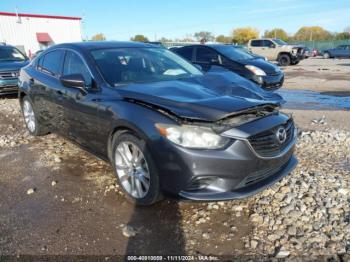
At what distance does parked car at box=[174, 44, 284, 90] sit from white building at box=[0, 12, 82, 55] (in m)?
27.2

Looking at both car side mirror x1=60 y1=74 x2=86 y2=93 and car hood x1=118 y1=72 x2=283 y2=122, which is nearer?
car hood x1=118 y1=72 x2=283 y2=122

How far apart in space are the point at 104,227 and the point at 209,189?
3.60 feet

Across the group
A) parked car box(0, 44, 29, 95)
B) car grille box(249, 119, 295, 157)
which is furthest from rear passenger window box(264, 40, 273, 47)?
car grille box(249, 119, 295, 157)

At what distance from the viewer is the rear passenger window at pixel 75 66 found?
13.4 ft

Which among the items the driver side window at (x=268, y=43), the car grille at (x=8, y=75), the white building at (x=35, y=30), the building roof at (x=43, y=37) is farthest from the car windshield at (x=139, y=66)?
the building roof at (x=43, y=37)

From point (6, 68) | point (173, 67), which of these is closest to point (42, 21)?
point (6, 68)

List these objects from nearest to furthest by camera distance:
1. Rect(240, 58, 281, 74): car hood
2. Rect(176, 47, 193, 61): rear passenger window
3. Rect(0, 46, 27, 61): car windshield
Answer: Rect(240, 58, 281, 74): car hood, Rect(176, 47, 193, 61): rear passenger window, Rect(0, 46, 27, 61): car windshield

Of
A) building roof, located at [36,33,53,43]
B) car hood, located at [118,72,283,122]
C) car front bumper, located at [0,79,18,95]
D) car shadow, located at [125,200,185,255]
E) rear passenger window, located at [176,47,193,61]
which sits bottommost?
building roof, located at [36,33,53,43]

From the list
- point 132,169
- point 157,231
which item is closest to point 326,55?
point 132,169

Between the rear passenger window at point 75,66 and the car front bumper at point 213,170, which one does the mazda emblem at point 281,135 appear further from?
the rear passenger window at point 75,66

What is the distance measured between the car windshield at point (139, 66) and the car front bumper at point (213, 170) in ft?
4.40

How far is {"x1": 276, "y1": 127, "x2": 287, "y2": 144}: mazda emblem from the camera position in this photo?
3.18m

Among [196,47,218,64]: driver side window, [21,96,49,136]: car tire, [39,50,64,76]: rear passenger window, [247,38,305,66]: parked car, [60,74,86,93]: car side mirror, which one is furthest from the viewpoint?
[247,38,305,66]: parked car

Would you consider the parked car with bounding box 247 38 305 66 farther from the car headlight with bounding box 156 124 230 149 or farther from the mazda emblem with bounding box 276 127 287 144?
the car headlight with bounding box 156 124 230 149
